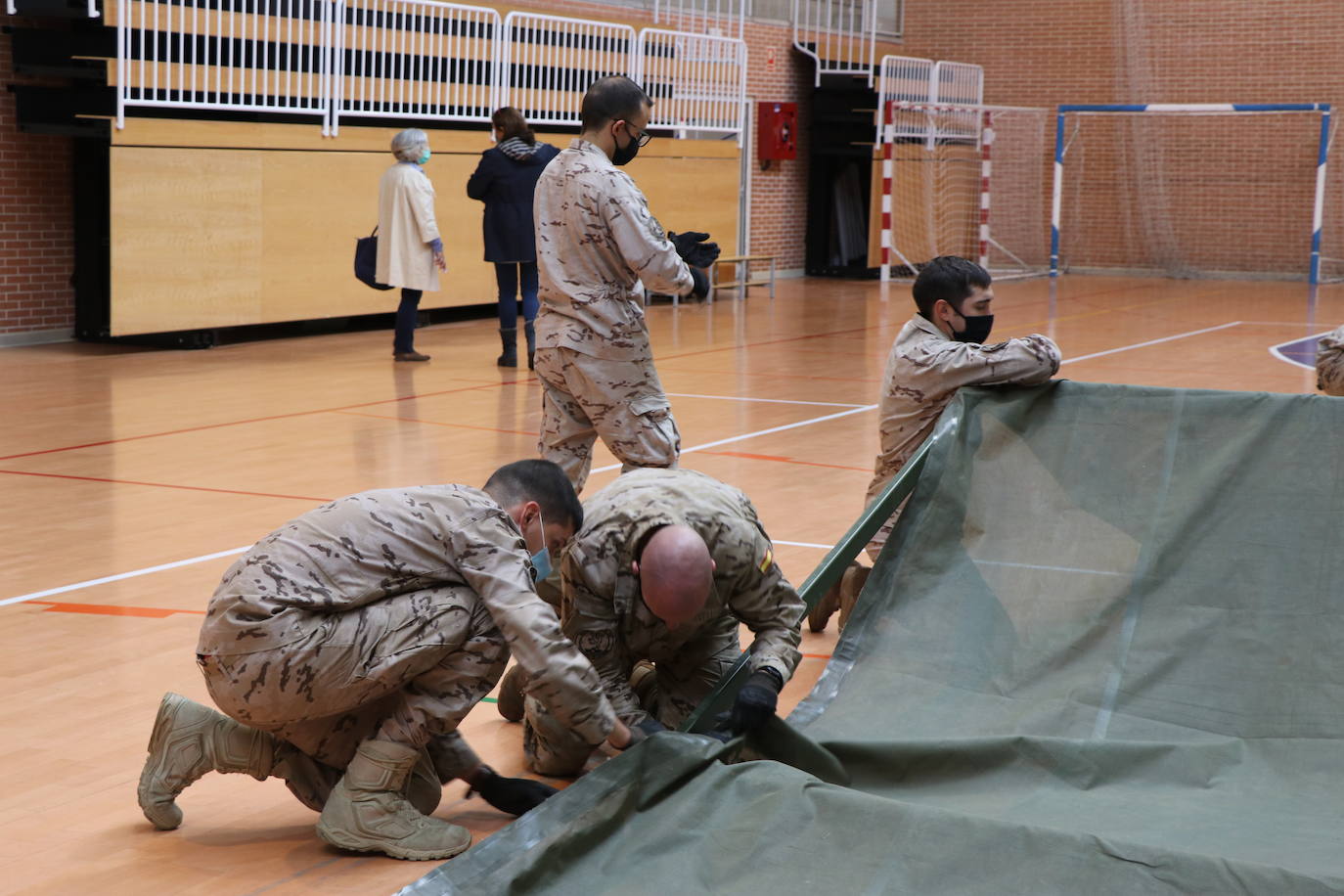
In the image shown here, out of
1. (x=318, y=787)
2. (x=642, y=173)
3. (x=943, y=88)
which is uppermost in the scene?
(x=943, y=88)

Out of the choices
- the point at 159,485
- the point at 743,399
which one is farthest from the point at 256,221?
the point at 159,485

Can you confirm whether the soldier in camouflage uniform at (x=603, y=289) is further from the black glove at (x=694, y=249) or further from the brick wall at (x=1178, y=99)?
the brick wall at (x=1178, y=99)

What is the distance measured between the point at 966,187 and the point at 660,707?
56.9 ft

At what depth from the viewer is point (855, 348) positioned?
12.0 m

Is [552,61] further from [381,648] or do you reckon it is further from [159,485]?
[381,648]

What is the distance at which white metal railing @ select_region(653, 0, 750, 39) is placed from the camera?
656 inches

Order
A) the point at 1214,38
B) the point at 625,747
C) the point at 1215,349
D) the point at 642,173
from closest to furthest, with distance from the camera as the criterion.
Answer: the point at 625,747 → the point at 1215,349 → the point at 642,173 → the point at 1214,38

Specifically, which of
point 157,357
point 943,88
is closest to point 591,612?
point 157,357

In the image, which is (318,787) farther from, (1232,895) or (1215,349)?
(1215,349)

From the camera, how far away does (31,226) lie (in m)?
10.8

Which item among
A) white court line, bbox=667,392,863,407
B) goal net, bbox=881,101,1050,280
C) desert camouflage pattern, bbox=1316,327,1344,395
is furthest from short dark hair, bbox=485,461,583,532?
goal net, bbox=881,101,1050,280

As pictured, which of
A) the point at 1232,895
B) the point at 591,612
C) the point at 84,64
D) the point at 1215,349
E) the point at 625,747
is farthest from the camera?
the point at 1215,349

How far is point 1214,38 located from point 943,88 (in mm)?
3353

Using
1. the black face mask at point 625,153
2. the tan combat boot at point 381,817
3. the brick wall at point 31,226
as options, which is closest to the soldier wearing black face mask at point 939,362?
the black face mask at point 625,153
